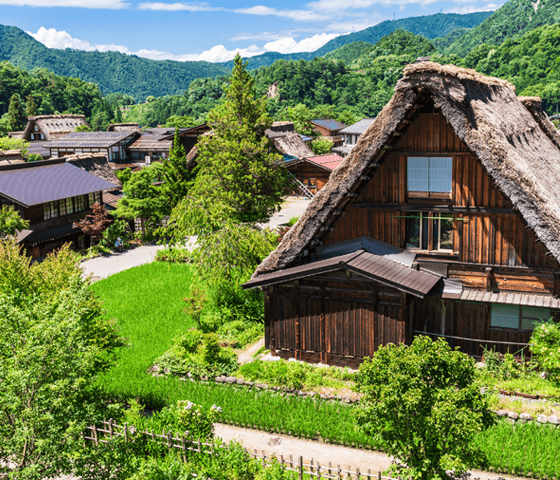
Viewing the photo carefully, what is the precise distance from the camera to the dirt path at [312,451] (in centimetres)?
1195

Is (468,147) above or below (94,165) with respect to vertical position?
below

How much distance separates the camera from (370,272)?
1535 centimetres

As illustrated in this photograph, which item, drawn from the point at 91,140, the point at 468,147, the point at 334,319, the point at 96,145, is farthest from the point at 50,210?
the point at 91,140

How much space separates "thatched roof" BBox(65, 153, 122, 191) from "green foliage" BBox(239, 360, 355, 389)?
30.5 meters

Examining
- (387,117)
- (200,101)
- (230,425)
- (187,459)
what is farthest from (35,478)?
(200,101)

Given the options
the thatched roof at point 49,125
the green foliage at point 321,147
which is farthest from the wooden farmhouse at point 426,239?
the thatched roof at point 49,125

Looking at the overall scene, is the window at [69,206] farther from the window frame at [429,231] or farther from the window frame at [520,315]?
the window frame at [520,315]

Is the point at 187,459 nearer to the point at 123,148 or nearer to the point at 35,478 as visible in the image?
the point at 35,478

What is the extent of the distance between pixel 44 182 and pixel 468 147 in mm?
29840

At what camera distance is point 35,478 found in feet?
29.9

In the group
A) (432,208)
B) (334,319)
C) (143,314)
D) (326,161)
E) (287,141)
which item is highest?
(287,141)

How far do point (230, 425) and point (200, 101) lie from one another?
169 metres

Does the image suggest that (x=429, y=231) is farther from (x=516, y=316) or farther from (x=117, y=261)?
(x=117, y=261)

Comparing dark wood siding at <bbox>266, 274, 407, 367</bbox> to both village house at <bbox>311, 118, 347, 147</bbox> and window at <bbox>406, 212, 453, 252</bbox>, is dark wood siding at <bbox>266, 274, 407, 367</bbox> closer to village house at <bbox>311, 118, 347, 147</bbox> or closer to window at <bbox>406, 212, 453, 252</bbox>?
window at <bbox>406, 212, 453, 252</bbox>
